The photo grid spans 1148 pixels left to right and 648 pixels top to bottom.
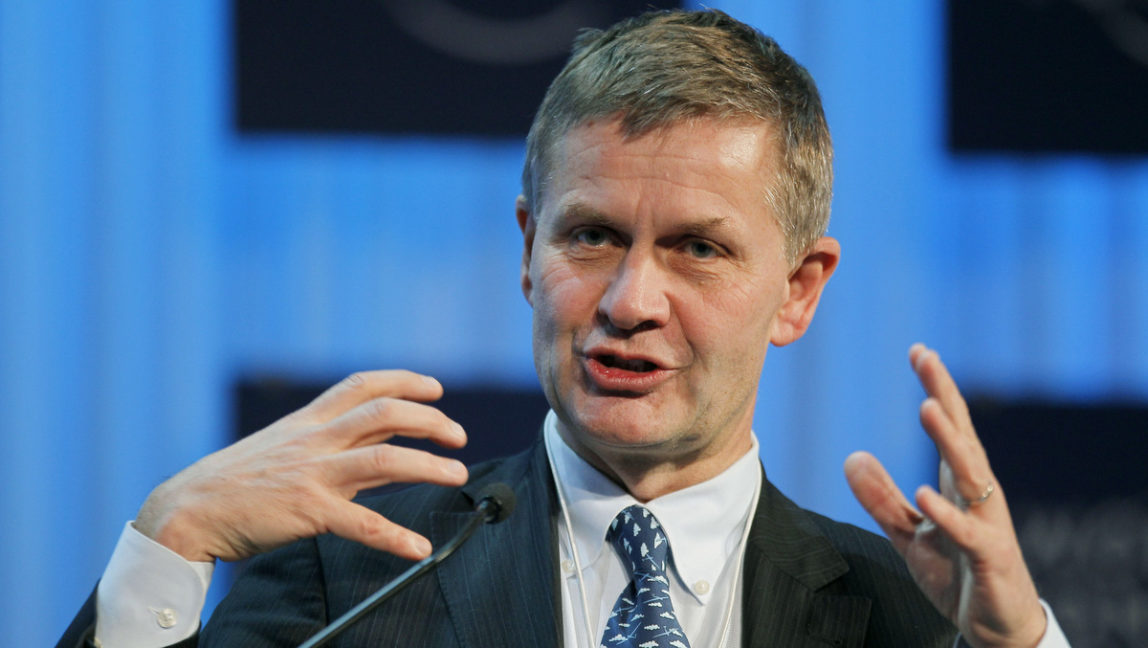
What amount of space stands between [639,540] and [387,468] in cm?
50

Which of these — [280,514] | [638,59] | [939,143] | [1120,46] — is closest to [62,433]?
[280,514]

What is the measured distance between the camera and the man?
1466 mm

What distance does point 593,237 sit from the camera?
5.52 ft

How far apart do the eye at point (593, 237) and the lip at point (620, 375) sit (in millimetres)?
177

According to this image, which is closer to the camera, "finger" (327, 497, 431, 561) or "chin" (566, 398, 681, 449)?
"finger" (327, 497, 431, 561)

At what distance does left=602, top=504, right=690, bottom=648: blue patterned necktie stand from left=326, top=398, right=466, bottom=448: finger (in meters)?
0.44

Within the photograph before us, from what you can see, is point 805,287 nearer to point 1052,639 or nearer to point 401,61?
point 1052,639

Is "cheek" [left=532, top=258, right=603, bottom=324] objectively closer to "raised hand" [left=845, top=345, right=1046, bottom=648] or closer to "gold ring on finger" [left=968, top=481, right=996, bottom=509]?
"raised hand" [left=845, top=345, right=1046, bottom=648]

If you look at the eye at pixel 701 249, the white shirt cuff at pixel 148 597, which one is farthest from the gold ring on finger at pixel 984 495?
the white shirt cuff at pixel 148 597

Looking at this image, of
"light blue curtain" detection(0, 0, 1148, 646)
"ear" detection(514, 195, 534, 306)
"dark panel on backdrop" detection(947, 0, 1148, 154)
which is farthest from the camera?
"dark panel on backdrop" detection(947, 0, 1148, 154)

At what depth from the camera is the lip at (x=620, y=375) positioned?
1.60 metres

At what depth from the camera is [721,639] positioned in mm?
1676

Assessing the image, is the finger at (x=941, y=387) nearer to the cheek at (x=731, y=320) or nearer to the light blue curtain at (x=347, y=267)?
the cheek at (x=731, y=320)

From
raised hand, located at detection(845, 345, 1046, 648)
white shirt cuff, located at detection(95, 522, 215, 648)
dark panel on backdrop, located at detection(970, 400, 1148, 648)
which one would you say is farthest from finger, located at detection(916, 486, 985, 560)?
dark panel on backdrop, located at detection(970, 400, 1148, 648)
